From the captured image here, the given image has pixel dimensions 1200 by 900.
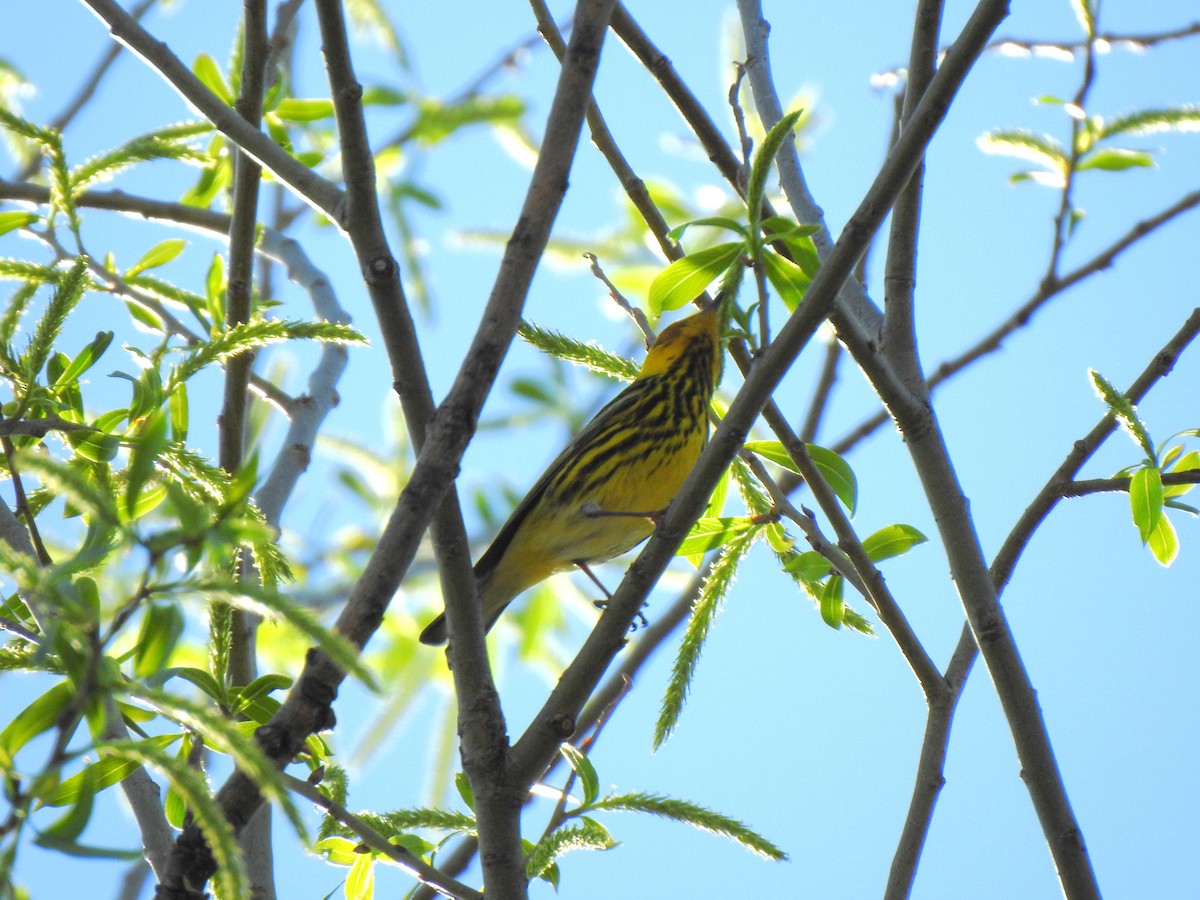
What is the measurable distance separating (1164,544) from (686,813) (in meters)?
1.24

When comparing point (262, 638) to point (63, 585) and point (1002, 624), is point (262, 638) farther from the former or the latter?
→ point (63, 585)

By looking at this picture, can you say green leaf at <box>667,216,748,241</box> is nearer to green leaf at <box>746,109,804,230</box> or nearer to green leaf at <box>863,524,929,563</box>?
green leaf at <box>746,109,804,230</box>

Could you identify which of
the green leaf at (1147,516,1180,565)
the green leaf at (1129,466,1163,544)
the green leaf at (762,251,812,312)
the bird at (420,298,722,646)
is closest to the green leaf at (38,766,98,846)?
the green leaf at (762,251,812,312)

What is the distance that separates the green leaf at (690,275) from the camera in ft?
7.93

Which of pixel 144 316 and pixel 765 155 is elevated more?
pixel 144 316

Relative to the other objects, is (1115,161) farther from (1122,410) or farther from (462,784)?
(462,784)

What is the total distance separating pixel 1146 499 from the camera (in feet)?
8.58

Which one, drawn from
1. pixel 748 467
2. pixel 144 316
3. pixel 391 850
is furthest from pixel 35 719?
pixel 144 316

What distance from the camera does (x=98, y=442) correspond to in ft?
7.88

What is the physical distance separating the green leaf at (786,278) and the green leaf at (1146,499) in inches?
31.8

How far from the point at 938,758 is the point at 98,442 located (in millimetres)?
1936

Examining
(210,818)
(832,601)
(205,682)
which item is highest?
(832,601)

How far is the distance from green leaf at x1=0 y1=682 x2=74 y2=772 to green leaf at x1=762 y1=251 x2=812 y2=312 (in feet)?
4.92

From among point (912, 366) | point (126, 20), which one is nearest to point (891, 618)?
point (912, 366)
